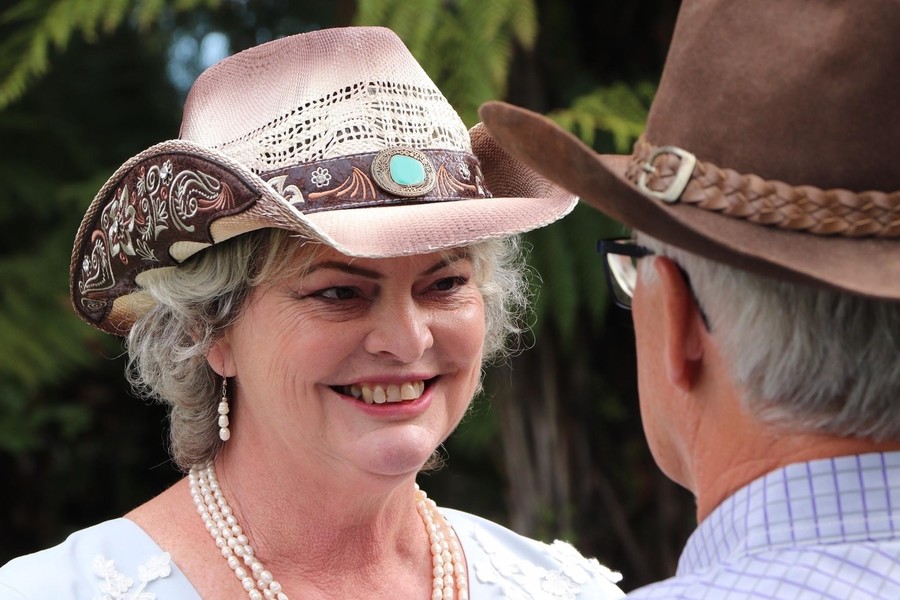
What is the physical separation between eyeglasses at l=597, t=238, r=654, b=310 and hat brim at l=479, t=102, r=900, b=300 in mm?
195

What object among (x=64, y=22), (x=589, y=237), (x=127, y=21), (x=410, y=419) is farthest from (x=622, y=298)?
(x=127, y=21)

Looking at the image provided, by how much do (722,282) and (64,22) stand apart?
3.17m

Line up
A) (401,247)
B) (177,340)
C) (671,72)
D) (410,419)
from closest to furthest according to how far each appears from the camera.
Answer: (671,72), (401,247), (410,419), (177,340)

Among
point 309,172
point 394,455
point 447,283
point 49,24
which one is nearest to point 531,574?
point 394,455

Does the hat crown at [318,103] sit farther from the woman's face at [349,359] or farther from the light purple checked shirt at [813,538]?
the light purple checked shirt at [813,538]

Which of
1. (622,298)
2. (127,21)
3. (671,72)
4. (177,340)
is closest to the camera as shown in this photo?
(671,72)

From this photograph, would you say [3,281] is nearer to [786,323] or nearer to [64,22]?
[64,22]

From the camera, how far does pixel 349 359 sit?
2.23m

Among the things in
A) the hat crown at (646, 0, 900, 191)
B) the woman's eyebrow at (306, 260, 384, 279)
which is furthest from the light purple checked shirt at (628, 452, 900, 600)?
the woman's eyebrow at (306, 260, 384, 279)

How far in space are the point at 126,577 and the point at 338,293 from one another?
0.67 metres

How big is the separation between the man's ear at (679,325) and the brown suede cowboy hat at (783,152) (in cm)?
10

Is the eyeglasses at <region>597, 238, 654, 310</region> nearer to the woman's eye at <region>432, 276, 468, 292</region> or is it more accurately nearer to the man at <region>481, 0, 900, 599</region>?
the man at <region>481, 0, 900, 599</region>

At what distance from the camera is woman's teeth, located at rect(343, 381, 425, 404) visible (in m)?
2.25

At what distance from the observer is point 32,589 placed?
216 centimetres
